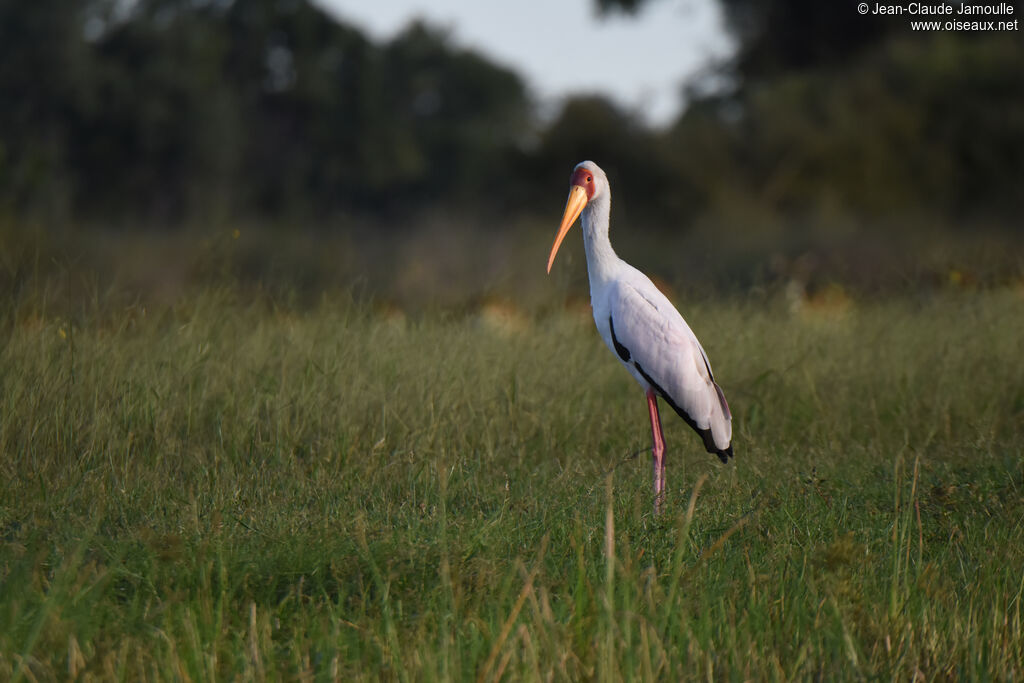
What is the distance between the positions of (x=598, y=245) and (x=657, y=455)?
2.96ft

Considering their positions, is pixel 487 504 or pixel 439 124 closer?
pixel 487 504

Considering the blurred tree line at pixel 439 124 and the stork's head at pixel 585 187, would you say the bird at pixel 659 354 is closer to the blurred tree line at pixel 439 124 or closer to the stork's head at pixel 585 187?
the stork's head at pixel 585 187

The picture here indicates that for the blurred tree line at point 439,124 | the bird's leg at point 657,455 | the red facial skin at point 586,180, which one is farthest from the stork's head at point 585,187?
the blurred tree line at point 439,124

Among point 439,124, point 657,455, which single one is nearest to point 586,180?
point 657,455

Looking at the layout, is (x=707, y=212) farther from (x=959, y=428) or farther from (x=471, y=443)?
(x=471, y=443)

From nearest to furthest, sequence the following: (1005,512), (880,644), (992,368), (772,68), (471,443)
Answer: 1. (880,644)
2. (1005,512)
3. (471,443)
4. (992,368)
5. (772,68)

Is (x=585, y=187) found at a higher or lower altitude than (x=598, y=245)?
higher

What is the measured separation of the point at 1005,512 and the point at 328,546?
219 centimetres

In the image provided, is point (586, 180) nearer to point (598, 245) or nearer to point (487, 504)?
point (598, 245)

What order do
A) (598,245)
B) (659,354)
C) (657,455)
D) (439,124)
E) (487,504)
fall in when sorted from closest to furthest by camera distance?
(487,504) < (657,455) < (659,354) < (598,245) < (439,124)

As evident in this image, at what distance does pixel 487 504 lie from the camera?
350 centimetres

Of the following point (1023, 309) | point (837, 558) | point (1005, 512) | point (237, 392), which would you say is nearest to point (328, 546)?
point (837, 558)

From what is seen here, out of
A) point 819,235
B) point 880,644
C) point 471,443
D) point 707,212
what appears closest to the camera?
point 880,644

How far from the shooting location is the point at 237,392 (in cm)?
445
